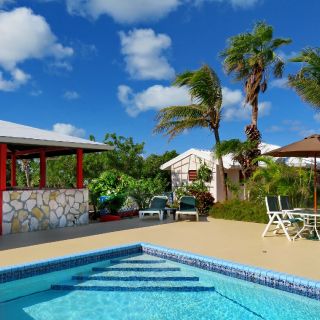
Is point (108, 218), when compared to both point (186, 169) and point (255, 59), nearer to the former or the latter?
point (186, 169)

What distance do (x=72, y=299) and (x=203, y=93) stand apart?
13663 mm

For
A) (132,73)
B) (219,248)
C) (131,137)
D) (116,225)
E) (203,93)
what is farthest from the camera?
(132,73)

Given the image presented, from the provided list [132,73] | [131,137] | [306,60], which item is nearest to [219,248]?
[306,60]

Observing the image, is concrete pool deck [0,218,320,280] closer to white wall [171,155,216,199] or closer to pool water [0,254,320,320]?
pool water [0,254,320,320]

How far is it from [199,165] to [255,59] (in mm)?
7896

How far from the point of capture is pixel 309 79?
48.6ft

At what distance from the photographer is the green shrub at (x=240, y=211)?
13.9 metres

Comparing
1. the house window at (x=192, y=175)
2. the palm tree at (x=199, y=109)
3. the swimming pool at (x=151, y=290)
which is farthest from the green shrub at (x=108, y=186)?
the swimming pool at (x=151, y=290)

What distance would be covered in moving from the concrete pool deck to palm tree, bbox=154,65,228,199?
6.31 metres

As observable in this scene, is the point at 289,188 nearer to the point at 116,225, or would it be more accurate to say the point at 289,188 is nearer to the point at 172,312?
the point at 116,225

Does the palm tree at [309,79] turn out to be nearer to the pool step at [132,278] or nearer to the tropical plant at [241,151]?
the tropical plant at [241,151]

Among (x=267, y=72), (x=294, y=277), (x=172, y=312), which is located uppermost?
(x=267, y=72)

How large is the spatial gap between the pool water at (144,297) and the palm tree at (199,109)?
1112 cm

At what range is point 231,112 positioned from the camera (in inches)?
748
